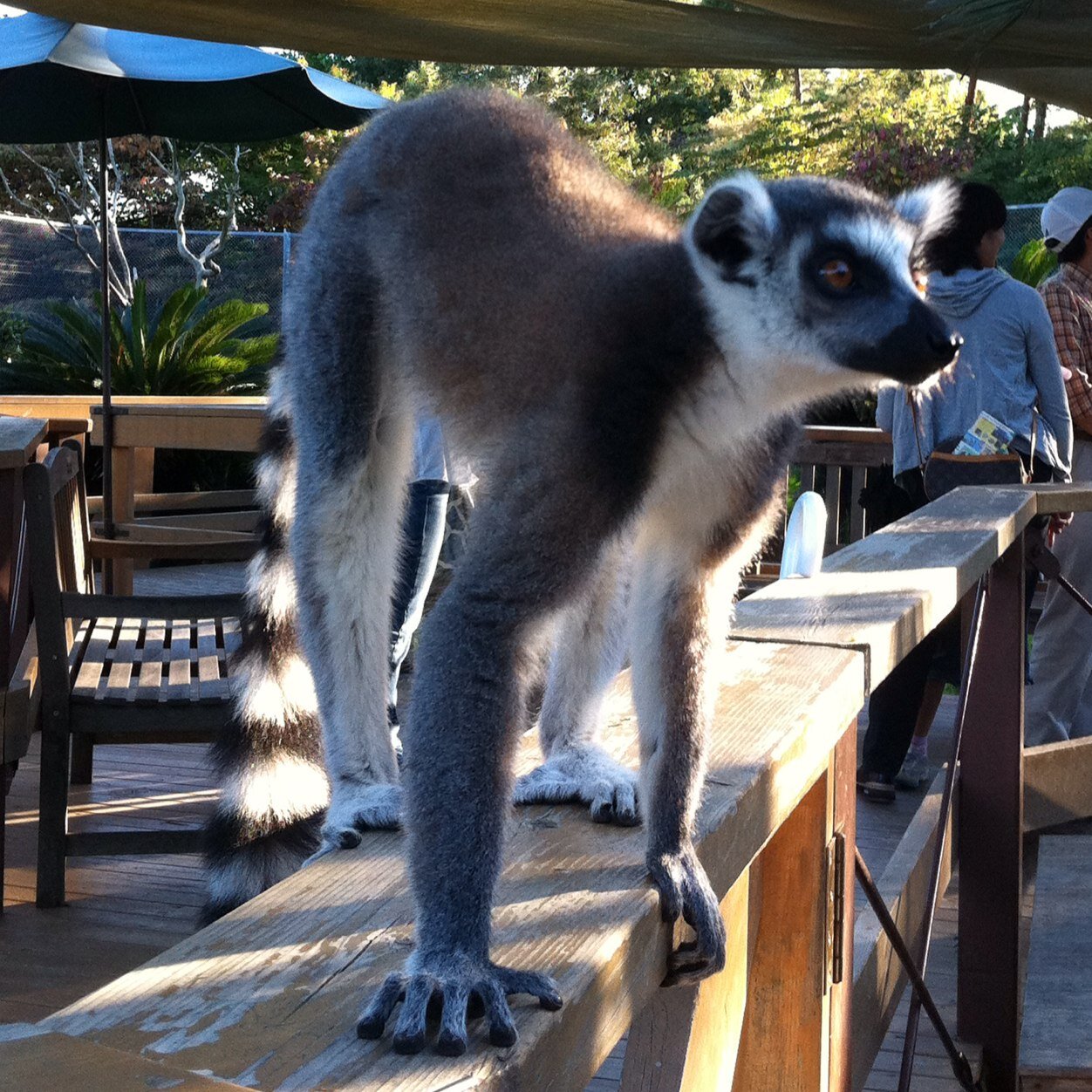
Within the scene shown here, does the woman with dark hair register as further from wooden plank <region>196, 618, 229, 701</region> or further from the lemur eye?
the lemur eye

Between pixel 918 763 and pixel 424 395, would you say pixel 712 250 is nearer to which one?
pixel 424 395

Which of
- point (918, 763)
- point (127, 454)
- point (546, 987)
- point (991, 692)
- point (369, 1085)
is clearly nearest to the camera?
point (369, 1085)

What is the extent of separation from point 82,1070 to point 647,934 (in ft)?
2.54

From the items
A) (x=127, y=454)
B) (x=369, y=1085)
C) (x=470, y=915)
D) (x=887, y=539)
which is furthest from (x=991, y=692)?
(x=127, y=454)

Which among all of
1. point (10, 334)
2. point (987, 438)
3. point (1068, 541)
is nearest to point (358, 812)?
point (987, 438)

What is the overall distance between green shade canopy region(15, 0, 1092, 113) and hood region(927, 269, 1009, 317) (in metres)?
1.21

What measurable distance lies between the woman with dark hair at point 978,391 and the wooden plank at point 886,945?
1285 millimetres

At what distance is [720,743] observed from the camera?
2.03 m

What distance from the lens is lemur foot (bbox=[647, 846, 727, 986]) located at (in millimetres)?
1618

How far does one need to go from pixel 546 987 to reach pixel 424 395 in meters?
1.44

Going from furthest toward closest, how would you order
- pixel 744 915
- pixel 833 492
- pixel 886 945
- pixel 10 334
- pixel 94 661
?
pixel 10 334
pixel 833 492
pixel 94 661
pixel 886 945
pixel 744 915

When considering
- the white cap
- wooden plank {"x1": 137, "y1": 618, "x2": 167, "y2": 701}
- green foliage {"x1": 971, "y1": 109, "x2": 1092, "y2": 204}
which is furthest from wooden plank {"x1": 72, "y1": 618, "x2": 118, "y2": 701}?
green foliage {"x1": 971, "y1": 109, "x2": 1092, "y2": 204}

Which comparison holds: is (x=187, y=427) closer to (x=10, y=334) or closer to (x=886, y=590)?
(x=886, y=590)

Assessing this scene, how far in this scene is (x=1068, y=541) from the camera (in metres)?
5.25
